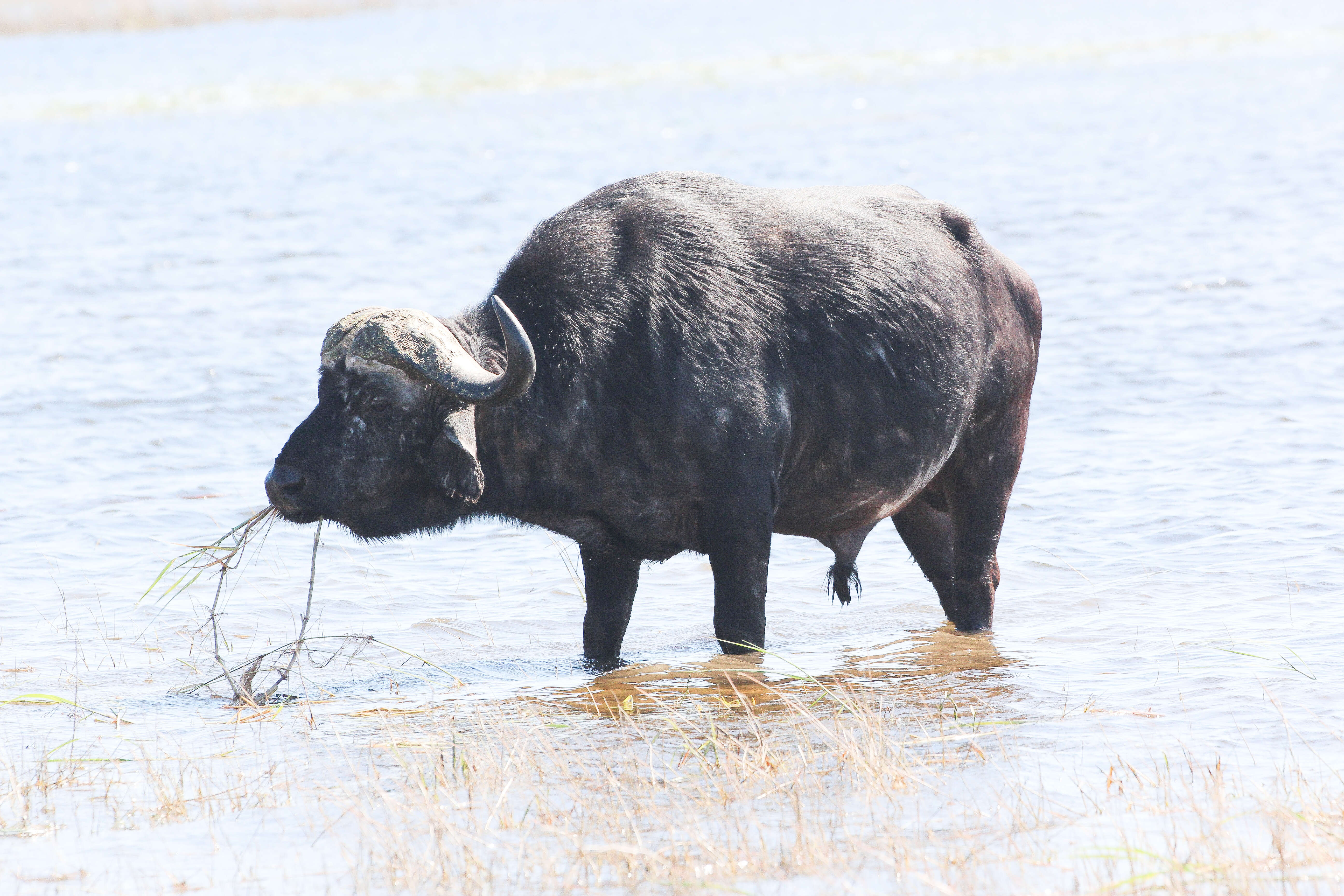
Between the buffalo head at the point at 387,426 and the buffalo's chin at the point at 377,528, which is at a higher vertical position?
the buffalo head at the point at 387,426

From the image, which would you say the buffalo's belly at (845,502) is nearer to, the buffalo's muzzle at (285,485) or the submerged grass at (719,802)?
the submerged grass at (719,802)

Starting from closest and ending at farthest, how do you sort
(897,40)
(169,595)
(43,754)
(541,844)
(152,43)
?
(541,844), (43,754), (169,595), (897,40), (152,43)

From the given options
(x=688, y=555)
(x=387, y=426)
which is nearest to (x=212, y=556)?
(x=387, y=426)

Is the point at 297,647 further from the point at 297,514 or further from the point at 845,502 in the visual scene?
the point at 845,502

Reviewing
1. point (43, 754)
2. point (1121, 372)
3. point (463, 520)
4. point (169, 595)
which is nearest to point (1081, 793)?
point (463, 520)

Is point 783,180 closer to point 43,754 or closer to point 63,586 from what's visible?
point 63,586

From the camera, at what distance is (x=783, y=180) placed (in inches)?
814

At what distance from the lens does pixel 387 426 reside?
562 cm

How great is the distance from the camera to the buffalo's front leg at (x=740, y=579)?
19.4ft

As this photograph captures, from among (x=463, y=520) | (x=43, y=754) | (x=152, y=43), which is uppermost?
(x=463, y=520)

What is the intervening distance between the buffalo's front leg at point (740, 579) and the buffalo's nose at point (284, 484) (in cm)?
150

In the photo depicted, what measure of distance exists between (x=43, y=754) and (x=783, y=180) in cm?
1643

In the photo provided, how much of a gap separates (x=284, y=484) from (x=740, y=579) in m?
1.73

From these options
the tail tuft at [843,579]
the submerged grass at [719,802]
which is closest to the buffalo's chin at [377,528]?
the submerged grass at [719,802]
